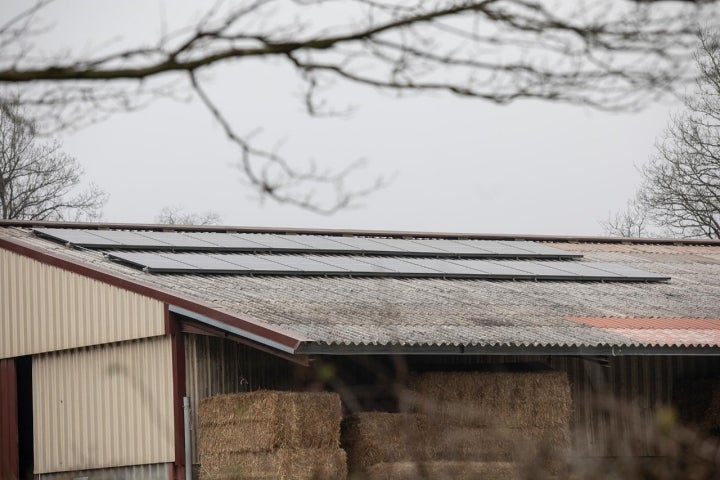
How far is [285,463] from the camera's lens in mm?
14906

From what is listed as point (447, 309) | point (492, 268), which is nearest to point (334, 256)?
point (492, 268)

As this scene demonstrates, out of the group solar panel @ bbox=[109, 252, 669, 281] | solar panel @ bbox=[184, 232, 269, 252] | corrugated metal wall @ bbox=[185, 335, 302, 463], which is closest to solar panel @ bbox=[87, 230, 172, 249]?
solar panel @ bbox=[109, 252, 669, 281]

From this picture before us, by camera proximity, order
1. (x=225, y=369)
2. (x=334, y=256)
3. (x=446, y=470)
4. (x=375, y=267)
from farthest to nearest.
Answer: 1. (x=334, y=256)
2. (x=375, y=267)
3. (x=225, y=369)
4. (x=446, y=470)

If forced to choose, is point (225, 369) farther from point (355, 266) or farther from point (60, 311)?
point (355, 266)

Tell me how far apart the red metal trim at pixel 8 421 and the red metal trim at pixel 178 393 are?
13.4 ft

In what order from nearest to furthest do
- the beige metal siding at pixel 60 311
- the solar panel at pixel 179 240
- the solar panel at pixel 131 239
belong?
the beige metal siding at pixel 60 311 → the solar panel at pixel 131 239 → the solar panel at pixel 179 240

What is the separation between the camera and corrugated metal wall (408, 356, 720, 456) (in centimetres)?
1917

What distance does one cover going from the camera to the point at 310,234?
77.7ft

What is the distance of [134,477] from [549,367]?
19.1ft

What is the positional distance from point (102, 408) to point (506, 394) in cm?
538

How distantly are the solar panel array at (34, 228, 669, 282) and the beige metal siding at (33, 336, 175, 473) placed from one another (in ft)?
4.92

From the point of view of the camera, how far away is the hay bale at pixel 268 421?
14961 mm

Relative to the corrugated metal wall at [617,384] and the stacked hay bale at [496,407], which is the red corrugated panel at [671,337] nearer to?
the corrugated metal wall at [617,384]

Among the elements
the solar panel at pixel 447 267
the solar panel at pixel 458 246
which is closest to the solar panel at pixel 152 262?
the solar panel at pixel 447 267
